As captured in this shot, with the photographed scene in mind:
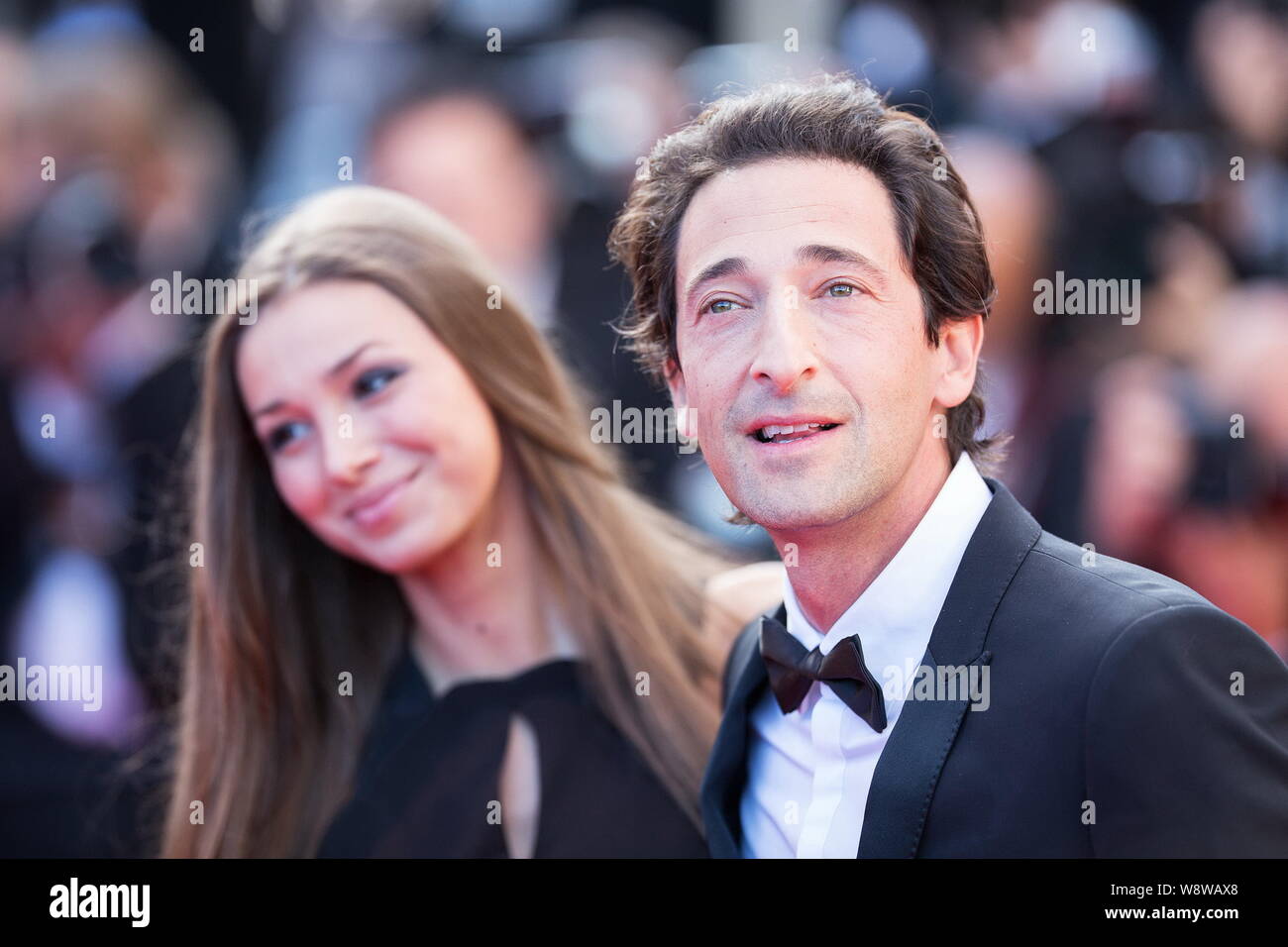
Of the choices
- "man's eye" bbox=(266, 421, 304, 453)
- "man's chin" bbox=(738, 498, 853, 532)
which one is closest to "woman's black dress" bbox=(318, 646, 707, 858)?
"man's eye" bbox=(266, 421, 304, 453)

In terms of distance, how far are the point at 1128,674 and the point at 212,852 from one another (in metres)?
1.88

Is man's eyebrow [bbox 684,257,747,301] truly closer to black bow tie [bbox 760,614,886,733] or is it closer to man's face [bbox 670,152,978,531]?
man's face [bbox 670,152,978,531]

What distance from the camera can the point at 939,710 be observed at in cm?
178

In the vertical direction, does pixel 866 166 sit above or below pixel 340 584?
above

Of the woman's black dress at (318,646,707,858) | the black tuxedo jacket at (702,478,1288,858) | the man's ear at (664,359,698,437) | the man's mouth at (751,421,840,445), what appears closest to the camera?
the black tuxedo jacket at (702,478,1288,858)

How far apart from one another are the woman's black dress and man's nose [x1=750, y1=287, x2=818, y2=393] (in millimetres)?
977

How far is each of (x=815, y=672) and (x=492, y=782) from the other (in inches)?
34.6

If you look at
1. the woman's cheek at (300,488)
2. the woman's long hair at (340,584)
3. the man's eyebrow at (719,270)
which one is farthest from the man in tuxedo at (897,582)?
the woman's cheek at (300,488)

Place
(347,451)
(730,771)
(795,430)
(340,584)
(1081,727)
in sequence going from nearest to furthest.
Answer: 1. (1081,727)
2. (795,430)
3. (730,771)
4. (347,451)
5. (340,584)

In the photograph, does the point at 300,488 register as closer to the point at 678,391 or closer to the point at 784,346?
the point at 678,391

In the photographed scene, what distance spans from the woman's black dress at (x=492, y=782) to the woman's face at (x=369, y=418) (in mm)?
341

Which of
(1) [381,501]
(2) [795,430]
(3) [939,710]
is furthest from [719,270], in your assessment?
(1) [381,501]

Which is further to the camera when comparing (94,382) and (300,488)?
(94,382)

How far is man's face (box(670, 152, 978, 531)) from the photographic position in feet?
6.10
